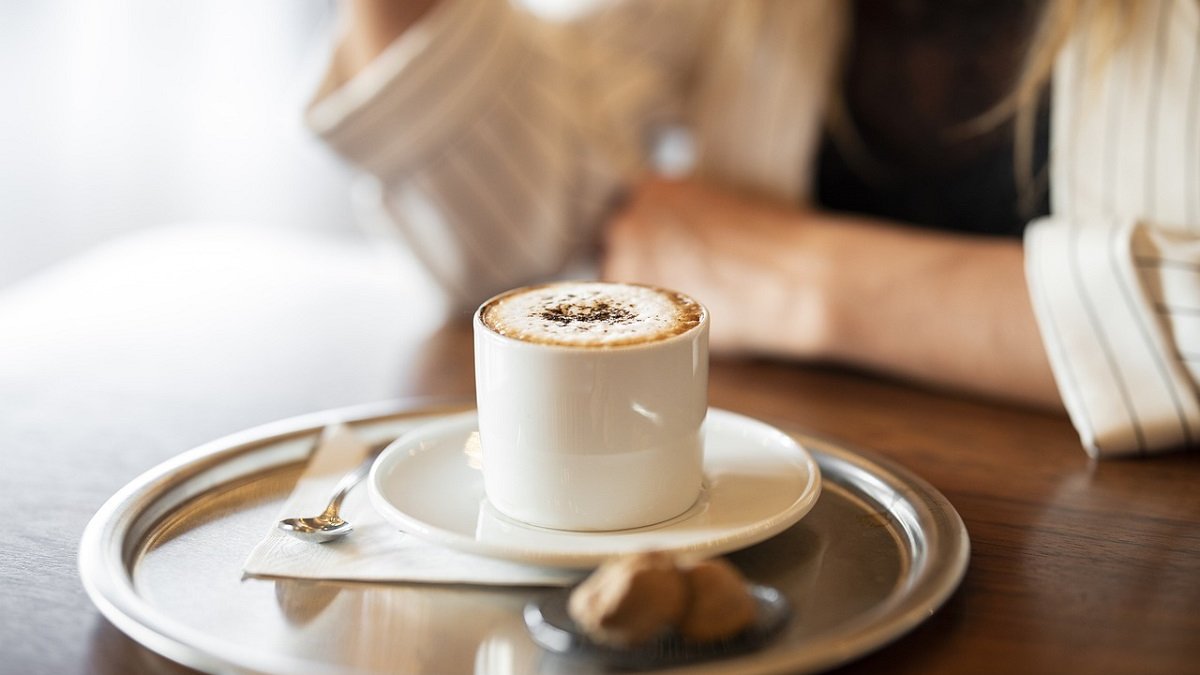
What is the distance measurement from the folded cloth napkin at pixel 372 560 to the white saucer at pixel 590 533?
1 centimetres

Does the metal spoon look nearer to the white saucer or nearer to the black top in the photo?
the white saucer

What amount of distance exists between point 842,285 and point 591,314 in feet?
1.26

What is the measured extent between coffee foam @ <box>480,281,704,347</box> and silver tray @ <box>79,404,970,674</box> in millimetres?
106

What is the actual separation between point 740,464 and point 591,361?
0.43 feet

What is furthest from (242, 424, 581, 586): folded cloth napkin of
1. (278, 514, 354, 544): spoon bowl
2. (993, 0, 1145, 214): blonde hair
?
(993, 0, 1145, 214): blonde hair

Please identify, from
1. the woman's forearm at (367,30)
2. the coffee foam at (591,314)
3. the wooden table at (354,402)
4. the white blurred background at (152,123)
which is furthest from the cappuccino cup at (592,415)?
the white blurred background at (152,123)

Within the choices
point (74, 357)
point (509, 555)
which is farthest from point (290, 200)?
point (509, 555)

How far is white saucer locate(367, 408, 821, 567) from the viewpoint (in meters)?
0.45

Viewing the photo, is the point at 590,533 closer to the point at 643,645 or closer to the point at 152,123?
the point at 643,645

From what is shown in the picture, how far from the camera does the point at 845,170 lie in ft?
3.57

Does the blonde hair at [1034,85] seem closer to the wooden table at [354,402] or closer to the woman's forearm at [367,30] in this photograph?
the wooden table at [354,402]

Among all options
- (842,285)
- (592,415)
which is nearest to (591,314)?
(592,415)

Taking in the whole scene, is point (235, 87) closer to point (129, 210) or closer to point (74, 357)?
point (129, 210)

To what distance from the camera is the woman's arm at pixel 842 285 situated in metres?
0.77
